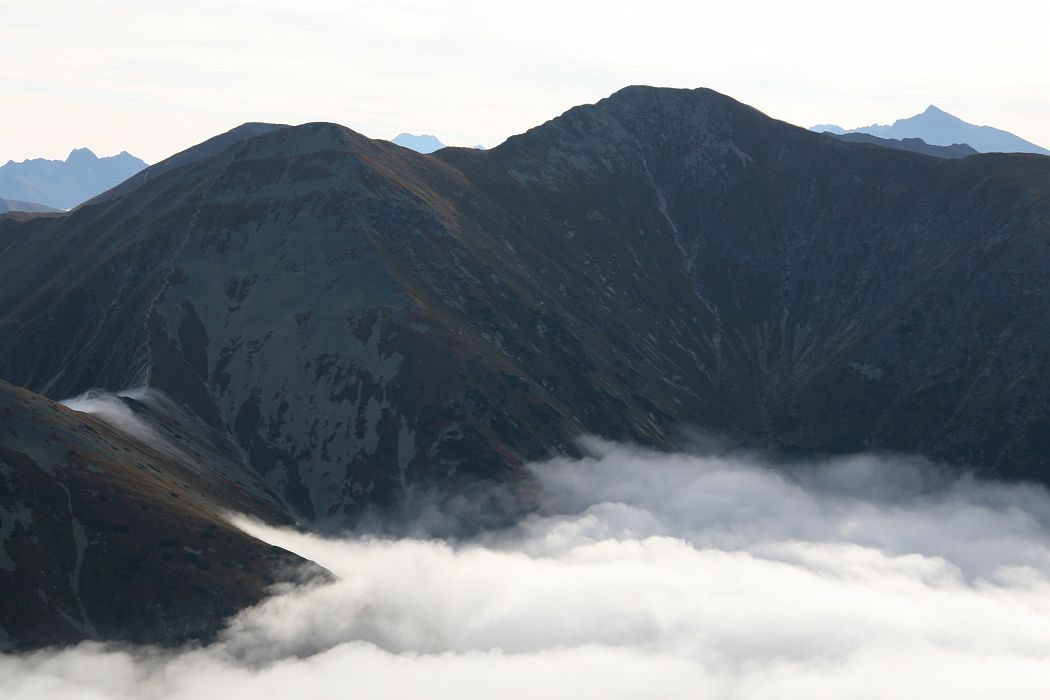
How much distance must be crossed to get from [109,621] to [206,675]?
19.7 metres

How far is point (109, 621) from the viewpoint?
19988 centimetres

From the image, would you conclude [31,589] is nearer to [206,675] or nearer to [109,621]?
[109,621]

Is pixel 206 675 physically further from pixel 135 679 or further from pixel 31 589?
pixel 31 589

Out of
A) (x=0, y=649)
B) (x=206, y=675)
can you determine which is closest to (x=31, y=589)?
(x=0, y=649)

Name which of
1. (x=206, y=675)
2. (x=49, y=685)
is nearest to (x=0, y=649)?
(x=49, y=685)

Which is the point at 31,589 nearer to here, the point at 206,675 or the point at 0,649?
the point at 0,649

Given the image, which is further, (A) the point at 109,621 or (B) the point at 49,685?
(A) the point at 109,621

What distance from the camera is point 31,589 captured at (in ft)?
648

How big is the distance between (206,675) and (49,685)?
26.8 meters

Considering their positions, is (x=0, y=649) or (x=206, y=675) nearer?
(x=0, y=649)

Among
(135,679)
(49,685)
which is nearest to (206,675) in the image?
(135,679)

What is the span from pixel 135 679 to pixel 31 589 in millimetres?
24640

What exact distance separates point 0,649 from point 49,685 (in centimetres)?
1125

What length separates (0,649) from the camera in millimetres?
186375
